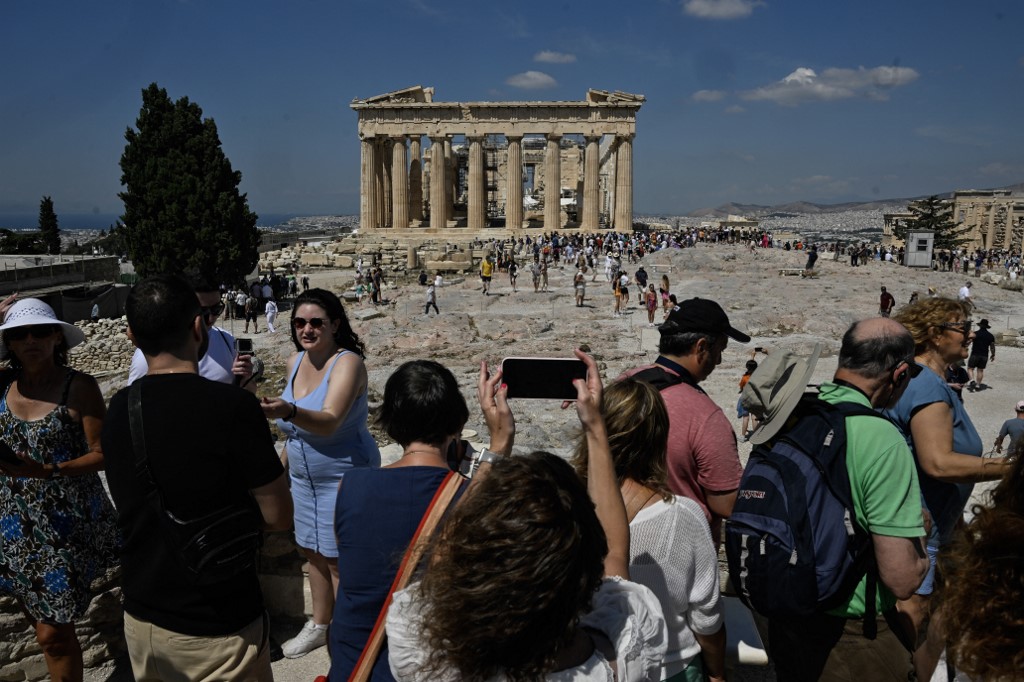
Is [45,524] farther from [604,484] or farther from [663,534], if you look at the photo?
[663,534]

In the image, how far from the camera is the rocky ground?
12.8 meters

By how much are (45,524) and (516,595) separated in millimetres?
2521

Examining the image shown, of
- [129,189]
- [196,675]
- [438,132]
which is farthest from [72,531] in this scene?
[438,132]

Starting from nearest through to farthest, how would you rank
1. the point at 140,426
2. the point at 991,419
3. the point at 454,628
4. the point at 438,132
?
the point at 454,628 < the point at 140,426 < the point at 991,419 < the point at 438,132

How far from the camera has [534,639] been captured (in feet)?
5.86

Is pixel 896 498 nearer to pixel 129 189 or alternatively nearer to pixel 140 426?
pixel 140 426

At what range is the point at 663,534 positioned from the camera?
262 cm

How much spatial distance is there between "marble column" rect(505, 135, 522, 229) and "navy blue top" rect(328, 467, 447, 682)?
44501 mm

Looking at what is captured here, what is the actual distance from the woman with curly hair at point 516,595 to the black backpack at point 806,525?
3.31ft

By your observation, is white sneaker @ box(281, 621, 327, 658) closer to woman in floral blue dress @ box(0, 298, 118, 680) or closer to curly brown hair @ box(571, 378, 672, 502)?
woman in floral blue dress @ box(0, 298, 118, 680)

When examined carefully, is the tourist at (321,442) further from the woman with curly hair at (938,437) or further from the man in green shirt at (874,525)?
the woman with curly hair at (938,437)

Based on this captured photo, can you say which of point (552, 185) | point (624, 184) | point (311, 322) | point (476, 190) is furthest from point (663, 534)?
point (476, 190)

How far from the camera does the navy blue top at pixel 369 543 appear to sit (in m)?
2.43

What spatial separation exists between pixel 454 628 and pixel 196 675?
155cm
